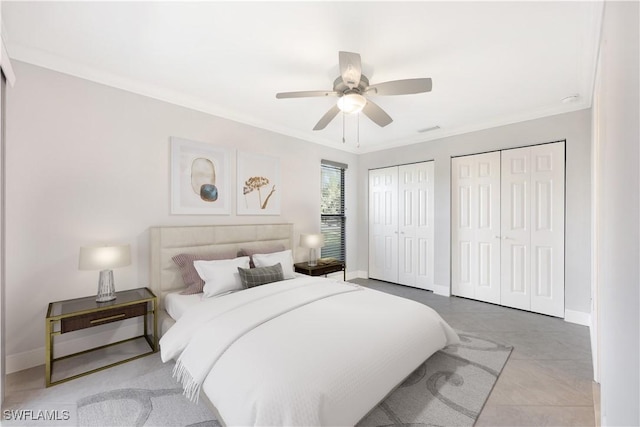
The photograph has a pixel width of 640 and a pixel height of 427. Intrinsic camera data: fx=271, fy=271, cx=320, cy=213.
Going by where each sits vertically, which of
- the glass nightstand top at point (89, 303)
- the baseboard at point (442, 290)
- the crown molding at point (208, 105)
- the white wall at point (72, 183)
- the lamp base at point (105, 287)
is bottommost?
the baseboard at point (442, 290)

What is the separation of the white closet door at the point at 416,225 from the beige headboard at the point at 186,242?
252cm

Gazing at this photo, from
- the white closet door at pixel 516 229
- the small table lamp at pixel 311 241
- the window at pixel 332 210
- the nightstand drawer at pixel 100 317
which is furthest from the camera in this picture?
the window at pixel 332 210

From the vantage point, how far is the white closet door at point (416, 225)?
4574mm

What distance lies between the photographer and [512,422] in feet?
5.67

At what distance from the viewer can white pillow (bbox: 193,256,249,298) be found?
2627mm

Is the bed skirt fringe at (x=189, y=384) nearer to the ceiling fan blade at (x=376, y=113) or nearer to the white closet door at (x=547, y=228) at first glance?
the ceiling fan blade at (x=376, y=113)

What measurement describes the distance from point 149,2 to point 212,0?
0.41 m

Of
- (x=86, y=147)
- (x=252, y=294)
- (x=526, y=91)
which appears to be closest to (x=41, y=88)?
(x=86, y=147)

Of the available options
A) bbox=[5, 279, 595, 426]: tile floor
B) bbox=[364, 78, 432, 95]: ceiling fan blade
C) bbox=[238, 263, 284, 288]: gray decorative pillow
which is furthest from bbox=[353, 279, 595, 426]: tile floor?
bbox=[364, 78, 432, 95]: ceiling fan blade

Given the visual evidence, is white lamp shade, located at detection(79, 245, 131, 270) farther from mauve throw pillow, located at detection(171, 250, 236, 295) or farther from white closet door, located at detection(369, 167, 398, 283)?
white closet door, located at detection(369, 167, 398, 283)

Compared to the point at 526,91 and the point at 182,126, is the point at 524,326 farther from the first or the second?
the point at 182,126

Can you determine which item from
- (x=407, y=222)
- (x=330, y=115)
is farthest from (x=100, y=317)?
(x=407, y=222)

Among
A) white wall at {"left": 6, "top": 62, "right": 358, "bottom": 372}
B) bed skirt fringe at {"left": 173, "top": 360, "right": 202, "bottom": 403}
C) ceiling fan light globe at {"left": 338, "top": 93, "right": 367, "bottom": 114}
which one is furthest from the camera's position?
ceiling fan light globe at {"left": 338, "top": 93, "right": 367, "bottom": 114}

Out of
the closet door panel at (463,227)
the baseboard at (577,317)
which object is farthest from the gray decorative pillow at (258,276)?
the baseboard at (577,317)
